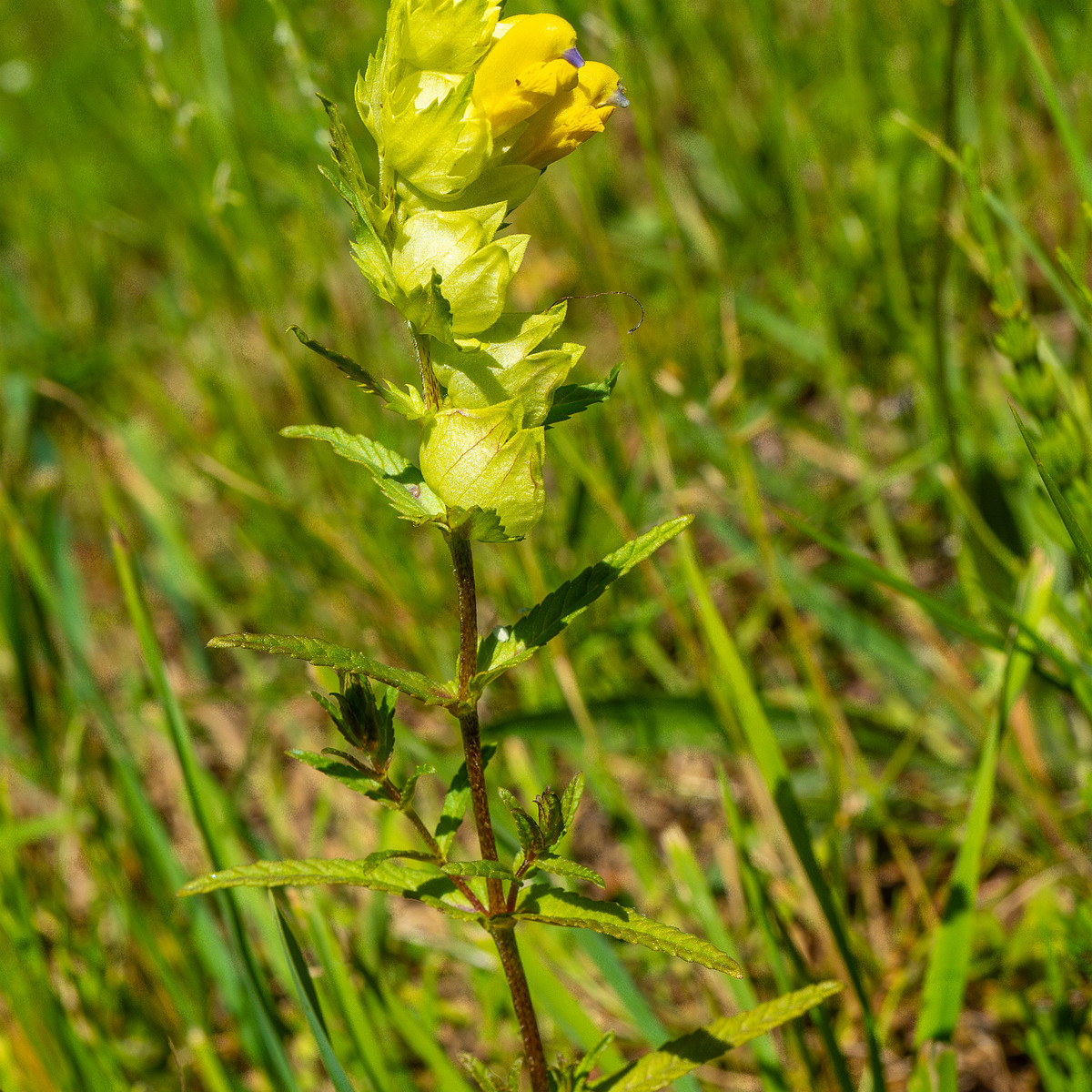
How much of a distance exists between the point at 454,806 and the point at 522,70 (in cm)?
52

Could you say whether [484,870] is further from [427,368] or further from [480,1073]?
[427,368]

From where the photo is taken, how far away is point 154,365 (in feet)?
9.61

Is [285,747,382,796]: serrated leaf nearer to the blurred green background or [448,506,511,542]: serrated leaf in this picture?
[448,506,511,542]: serrated leaf

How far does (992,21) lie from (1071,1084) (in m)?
1.72

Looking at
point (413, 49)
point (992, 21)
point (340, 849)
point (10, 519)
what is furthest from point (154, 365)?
point (413, 49)

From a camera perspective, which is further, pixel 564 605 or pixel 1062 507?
pixel 1062 507

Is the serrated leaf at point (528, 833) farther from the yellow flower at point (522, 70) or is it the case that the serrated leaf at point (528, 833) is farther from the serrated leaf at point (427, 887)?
the yellow flower at point (522, 70)

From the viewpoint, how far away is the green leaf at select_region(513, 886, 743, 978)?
0.62 metres

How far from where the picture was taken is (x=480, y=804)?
0.67 metres

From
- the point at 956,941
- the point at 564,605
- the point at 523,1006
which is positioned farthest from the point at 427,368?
the point at 956,941

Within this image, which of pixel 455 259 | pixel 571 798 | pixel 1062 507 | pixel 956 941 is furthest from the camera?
pixel 956 941

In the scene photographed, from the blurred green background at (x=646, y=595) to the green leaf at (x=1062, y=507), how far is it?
0.12 m

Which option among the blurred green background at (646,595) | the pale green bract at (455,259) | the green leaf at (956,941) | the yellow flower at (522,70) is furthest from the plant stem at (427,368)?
the green leaf at (956,941)

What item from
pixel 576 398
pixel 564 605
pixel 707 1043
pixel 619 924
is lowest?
pixel 707 1043
